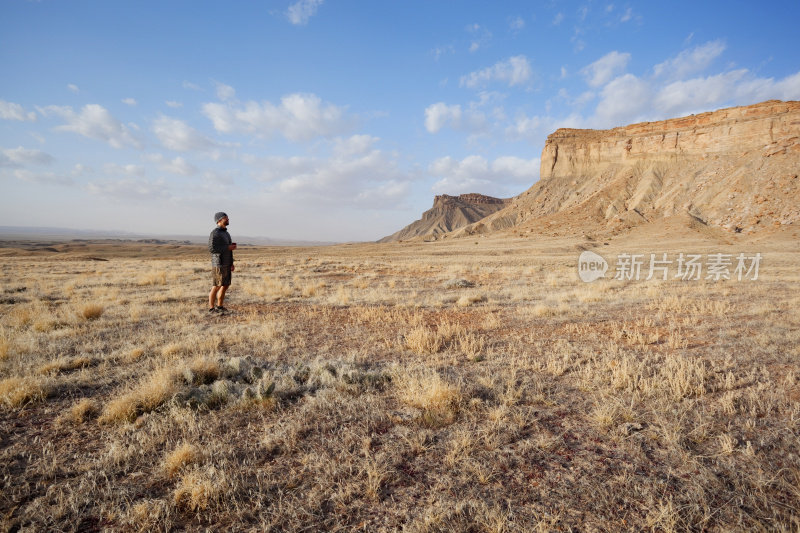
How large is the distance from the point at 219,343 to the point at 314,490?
4520mm

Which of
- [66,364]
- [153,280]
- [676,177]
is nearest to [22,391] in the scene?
[66,364]

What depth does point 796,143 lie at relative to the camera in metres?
46.8

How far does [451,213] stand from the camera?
15288 cm

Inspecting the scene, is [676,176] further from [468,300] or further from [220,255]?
[220,255]

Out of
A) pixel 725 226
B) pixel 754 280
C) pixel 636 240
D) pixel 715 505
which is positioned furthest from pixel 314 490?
pixel 725 226

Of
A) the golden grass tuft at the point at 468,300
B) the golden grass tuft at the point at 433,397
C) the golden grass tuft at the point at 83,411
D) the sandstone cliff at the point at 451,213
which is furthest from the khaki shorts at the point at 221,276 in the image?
the sandstone cliff at the point at 451,213

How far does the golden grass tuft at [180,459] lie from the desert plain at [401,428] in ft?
0.05

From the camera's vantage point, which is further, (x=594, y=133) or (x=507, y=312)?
(x=594, y=133)

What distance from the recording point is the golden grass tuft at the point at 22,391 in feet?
12.2

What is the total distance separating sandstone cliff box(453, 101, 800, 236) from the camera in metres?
Answer: 44.4

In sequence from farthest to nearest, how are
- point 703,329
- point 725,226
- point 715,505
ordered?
point 725,226
point 703,329
point 715,505

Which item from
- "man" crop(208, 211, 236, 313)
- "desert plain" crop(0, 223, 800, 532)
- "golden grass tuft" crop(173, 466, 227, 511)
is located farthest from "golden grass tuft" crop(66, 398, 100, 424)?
"man" crop(208, 211, 236, 313)

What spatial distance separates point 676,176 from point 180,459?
75.0m

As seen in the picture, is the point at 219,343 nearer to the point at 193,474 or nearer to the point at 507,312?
the point at 193,474
